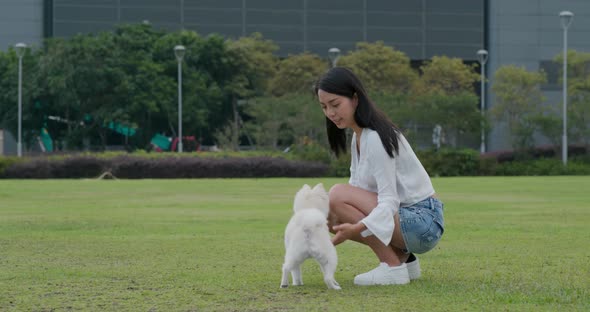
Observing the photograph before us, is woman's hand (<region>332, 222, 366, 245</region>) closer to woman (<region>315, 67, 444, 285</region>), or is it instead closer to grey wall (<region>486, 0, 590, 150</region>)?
woman (<region>315, 67, 444, 285</region>)

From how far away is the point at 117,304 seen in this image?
582 cm

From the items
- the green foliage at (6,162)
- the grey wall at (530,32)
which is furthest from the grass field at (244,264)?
the grey wall at (530,32)

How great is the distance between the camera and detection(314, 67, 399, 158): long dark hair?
6.29 metres

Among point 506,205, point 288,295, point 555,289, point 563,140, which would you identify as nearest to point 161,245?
point 288,295

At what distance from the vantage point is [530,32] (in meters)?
70.2

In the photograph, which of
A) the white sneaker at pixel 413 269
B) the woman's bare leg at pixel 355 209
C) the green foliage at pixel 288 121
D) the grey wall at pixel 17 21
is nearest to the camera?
the woman's bare leg at pixel 355 209

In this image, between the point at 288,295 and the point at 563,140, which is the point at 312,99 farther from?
the point at 288,295

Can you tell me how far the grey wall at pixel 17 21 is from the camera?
66062 mm

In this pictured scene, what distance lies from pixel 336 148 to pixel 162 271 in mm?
1750

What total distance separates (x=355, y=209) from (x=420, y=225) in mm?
438

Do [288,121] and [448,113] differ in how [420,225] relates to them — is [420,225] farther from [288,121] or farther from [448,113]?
[288,121]

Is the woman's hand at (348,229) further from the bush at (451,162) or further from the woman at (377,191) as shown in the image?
the bush at (451,162)

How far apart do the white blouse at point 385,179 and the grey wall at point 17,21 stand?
205ft

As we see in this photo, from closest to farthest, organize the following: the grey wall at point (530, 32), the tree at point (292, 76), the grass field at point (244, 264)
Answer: the grass field at point (244, 264) < the tree at point (292, 76) < the grey wall at point (530, 32)
